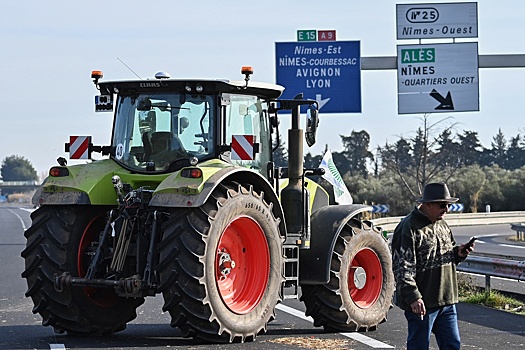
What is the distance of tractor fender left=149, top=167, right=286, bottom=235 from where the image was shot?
1017 centimetres

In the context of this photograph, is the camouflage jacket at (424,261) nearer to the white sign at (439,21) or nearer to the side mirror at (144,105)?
the side mirror at (144,105)

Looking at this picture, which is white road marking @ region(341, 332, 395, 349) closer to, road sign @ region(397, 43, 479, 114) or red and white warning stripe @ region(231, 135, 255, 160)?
red and white warning stripe @ region(231, 135, 255, 160)

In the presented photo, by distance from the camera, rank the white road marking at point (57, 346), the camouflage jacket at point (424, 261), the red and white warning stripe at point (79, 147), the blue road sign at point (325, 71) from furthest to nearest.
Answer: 1. the blue road sign at point (325, 71)
2. the red and white warning stripe at point (79, 147)
3. the white road marking at point (57, 346)
4. the camouflage jacket at point (424, 261)

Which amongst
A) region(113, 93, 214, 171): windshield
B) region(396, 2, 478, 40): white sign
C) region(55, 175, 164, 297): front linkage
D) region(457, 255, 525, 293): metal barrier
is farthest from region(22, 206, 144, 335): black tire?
region(396, 2, 478, 40): white sign

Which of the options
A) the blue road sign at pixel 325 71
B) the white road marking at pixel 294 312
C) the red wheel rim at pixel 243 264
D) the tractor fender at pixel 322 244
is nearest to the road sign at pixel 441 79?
the blue road sign at pixel 325 71

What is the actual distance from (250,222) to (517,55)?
1356 centimetres

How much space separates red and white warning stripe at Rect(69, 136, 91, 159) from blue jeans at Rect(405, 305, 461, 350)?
532cm

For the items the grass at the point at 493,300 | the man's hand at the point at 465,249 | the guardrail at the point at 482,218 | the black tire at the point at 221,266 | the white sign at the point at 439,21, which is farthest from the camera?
the guardrail at the point at 482,218

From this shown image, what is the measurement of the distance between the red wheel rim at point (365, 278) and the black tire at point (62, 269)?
279cm

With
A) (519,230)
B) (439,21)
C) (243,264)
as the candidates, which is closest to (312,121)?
(243,264)

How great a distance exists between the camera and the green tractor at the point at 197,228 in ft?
33.8

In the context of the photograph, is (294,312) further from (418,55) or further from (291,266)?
(418,55)

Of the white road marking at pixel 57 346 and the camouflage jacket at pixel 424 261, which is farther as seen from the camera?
the white road marking at pixel 57 346

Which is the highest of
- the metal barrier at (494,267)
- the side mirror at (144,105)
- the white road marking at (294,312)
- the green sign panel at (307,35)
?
the green sign panel at (307,35)
